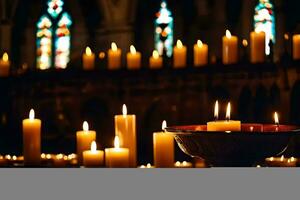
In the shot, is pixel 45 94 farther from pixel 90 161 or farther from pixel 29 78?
pixel 90 161

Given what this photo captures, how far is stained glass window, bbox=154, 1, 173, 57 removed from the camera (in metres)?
11.4

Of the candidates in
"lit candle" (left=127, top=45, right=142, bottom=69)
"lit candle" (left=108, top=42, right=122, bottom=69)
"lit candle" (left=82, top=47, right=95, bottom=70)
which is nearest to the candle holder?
"lit candle" (left=127, top=45, right=142, bottom=69)

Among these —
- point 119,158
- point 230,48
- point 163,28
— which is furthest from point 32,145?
point 163,28

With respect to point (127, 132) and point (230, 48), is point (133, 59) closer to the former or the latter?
point (230, 48)

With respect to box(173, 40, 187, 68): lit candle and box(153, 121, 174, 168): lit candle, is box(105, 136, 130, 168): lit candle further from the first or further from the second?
box(173, 40, 187, 68): lit candle

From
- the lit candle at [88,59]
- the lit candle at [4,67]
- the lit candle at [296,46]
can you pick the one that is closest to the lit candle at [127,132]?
the lit candle at [296,46]

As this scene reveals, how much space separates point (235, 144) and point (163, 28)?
31.1ft

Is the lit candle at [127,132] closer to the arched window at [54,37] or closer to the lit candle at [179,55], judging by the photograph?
the lit candle at [179,55]

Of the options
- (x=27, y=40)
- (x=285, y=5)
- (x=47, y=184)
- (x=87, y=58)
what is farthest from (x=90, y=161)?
(x=27, y=40)

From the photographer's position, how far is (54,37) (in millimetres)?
12250

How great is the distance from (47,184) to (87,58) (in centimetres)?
531

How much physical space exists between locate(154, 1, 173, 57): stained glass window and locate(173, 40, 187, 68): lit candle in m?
5.20

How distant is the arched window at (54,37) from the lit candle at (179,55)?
19.9ft

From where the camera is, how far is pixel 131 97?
730 cm
